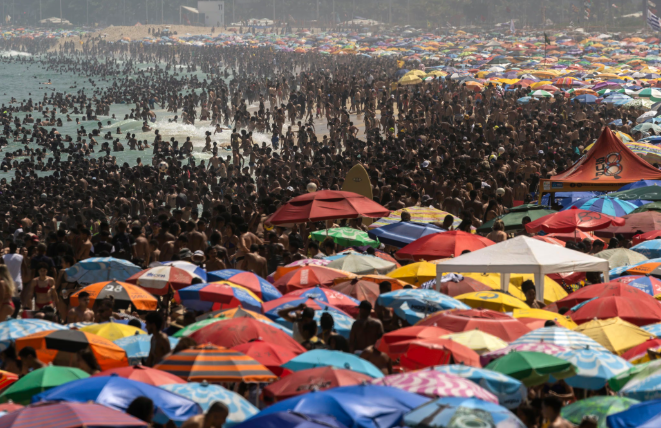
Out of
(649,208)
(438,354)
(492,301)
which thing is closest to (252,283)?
(492,301)

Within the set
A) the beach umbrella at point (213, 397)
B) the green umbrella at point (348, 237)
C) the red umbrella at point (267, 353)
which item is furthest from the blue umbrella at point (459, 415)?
the green umbrella at point (348, 237)

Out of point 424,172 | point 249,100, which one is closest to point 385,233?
point 424,172

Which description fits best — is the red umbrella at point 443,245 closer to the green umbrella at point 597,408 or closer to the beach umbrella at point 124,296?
the beach umbrella at point 124,296

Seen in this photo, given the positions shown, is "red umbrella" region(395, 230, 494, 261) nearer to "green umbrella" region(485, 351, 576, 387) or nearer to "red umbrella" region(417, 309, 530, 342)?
"red umbrella" region(417, 309, 530, 342)

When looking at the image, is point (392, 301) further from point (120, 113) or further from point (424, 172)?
point (120, 113)

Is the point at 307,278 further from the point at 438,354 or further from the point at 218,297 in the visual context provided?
the point at 438,354
